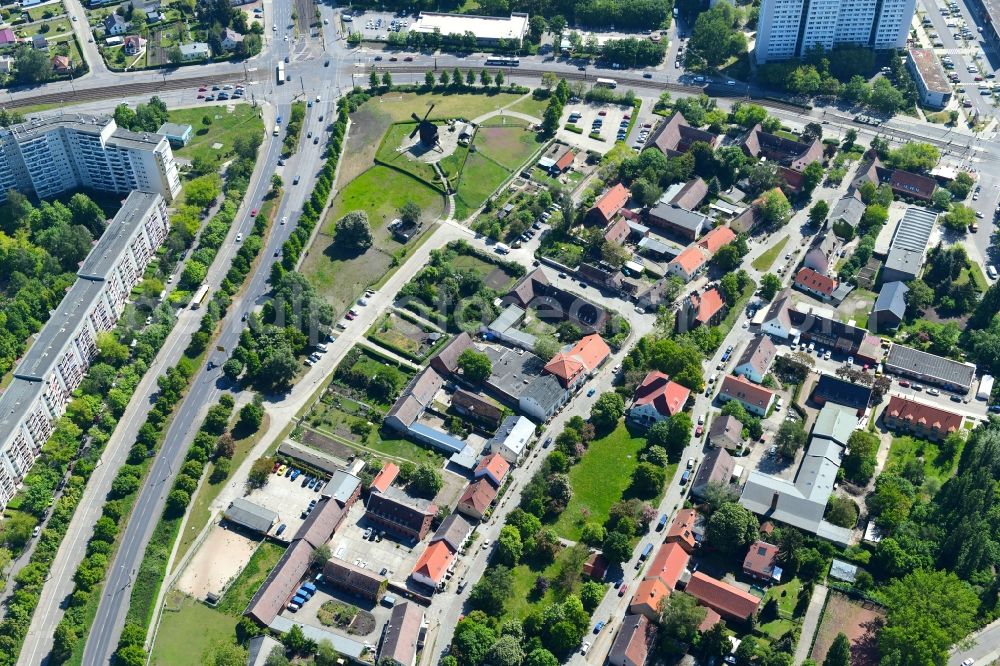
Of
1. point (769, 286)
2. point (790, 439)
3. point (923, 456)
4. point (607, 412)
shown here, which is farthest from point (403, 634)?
point (769, 286)

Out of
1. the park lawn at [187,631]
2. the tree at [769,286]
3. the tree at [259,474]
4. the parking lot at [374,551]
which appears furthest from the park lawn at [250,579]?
the tree at [769,286]

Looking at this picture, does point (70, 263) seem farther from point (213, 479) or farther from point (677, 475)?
point (677, 475)

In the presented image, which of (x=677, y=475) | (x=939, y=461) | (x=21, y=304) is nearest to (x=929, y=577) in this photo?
(x=939, y=461)

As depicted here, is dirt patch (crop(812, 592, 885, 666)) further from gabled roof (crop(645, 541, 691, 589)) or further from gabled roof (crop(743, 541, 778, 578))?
gabled roof (crop(645, 541, 691, 589))

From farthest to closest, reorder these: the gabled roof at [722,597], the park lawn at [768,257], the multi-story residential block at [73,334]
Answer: the park lawn at [768,257] < the multi-story residential block at [73,334] < the gabled roof at [722,597]

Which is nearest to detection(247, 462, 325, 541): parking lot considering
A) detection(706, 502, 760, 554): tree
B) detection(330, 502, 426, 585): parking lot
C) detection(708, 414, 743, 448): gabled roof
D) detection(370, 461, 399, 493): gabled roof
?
detection(330, 502, 426, 585): parking lot

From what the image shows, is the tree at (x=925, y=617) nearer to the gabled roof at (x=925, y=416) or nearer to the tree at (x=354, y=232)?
the gabled roof at (x=925, y=416)

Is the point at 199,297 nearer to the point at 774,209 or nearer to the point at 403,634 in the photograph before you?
the point at 403,634
